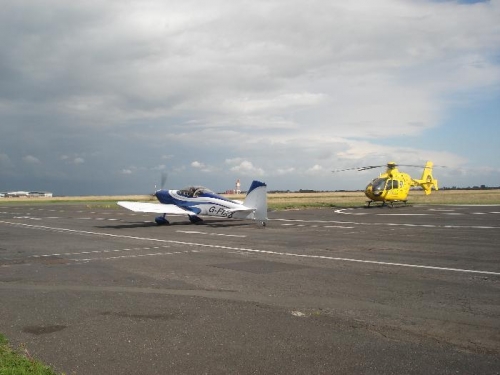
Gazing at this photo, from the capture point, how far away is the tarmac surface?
5.75 metres

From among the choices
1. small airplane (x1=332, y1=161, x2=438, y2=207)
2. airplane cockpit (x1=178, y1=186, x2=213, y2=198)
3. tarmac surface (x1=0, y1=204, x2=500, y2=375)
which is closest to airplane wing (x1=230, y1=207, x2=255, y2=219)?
airplane cockpit (x1=178, y1=186, x2=213, y2=198)

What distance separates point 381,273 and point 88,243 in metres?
12.6

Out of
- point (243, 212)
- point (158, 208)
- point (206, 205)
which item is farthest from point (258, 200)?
point (158, 208)

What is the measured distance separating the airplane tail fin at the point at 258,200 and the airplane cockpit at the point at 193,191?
295cm

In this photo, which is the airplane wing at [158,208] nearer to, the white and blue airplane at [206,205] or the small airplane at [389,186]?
the white and blue airplane at [206,205]

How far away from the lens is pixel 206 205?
27.9m

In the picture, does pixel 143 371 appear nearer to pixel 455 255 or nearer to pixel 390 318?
pixel 390 318

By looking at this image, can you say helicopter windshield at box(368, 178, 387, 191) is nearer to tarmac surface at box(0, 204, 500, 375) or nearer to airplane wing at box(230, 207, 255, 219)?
airplane wing at box(230, 207, 255, 219)

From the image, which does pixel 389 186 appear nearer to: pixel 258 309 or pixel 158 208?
pixel 158 208

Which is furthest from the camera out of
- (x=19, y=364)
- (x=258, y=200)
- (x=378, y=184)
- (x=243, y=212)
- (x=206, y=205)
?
(x=378, y=184)

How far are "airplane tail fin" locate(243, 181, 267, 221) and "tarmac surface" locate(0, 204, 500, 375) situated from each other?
958cm

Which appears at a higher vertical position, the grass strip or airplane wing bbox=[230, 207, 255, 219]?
airplane wing bbox=[230, 207, 255, 219]

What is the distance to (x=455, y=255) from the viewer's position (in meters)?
14.6

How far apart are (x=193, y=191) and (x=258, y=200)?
451 centimetres
